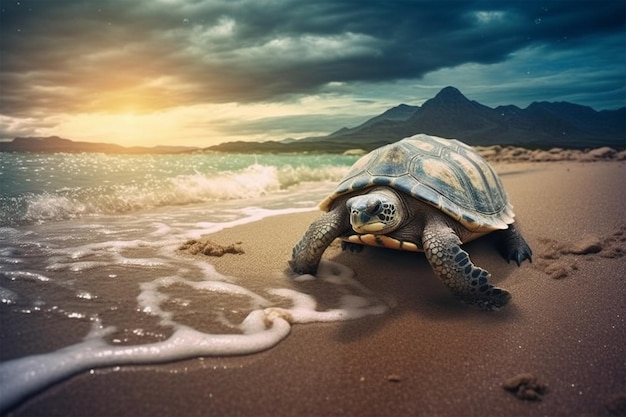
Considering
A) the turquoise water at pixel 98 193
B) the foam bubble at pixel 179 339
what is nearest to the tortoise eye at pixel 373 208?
the foam bubble at pixel 179 339

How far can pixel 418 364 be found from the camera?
2180mm

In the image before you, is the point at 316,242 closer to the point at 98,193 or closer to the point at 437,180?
the point at 437,180

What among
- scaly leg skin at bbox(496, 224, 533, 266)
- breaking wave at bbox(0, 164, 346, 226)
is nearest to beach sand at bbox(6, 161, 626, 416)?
scaly leg skin at bbox(496, 224, 533, 266)

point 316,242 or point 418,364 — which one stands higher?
point 316,242

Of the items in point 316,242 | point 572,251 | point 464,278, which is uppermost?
point 316,242

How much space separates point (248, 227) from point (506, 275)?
336cm

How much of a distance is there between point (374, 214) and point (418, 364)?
1339 mm

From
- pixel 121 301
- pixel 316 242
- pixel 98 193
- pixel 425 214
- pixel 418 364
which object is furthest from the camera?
pixel 98 193

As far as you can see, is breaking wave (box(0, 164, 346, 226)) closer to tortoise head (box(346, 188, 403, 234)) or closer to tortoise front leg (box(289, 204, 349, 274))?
tortoise front leg (box(289, 204, 349, 274))

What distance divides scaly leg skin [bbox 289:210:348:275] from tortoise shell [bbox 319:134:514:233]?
39 centimetres

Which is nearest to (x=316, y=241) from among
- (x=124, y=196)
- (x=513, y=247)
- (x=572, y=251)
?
(x=513, y=247)

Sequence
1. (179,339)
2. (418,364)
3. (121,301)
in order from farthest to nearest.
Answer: (121,301), (179,339), (418,364)

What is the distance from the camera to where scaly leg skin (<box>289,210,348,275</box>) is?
350cm

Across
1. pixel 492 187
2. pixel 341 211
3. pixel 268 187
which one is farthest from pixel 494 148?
pixel 341 211
